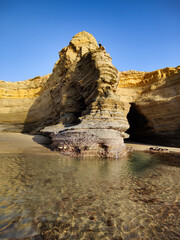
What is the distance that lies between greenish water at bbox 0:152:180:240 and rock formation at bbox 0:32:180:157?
3.91 meters

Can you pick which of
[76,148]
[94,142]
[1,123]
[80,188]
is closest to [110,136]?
[94,142]

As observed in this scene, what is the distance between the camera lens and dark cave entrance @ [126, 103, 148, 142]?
15.2m

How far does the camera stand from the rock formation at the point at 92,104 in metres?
7.61

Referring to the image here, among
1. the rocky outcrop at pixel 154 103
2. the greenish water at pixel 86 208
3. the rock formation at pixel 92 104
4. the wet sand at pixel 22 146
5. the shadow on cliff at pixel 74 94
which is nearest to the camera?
the greenish water at pixel 86 208

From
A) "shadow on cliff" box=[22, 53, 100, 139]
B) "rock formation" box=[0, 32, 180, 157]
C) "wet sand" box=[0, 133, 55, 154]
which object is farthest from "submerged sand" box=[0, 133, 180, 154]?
"rock formation" box=[0, 32, 180, 157]

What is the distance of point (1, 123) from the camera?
18469 mm

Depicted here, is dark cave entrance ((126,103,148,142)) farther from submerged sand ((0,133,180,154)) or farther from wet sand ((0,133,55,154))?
wet sand ((0,133,55,154))

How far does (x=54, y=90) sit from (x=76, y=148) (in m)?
9.62

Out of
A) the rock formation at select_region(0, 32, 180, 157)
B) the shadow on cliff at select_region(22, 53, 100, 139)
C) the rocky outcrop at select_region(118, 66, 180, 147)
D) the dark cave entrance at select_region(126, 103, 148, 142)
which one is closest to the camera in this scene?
the rock formation at select_region(0, 32, 180, 157)

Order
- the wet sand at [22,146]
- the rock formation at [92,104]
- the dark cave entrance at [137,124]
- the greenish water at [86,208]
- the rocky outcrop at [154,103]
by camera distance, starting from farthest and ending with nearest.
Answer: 1. the dark cave entrance at [137,124]
2. the rocky outcrop at [154,103]
3. the rock formation at [92,104]
4. the wet sand at [22,146]
5. the greenish water at [86,208]

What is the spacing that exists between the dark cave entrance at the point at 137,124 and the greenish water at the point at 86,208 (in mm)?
12731

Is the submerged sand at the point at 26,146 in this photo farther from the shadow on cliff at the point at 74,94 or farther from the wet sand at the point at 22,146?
the shadow on cliff at the point at 74,94

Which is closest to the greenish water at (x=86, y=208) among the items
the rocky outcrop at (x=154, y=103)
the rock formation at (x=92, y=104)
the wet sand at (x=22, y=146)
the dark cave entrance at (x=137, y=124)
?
the rock formation at (x=92, y=104)

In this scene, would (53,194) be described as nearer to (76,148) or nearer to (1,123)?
(76,148)
